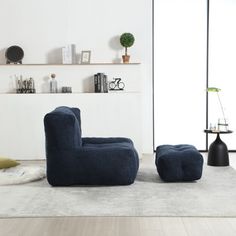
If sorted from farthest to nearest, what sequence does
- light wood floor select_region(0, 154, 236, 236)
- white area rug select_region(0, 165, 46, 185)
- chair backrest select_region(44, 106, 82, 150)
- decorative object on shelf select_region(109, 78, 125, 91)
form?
1. decorative object on shelf select_region(109, 78, 125, 91)
2. white area rug select_region(0, 165, 46, 185)
3. chair backrest select_region(44, 106, 82, 150)
4. light wood floor select_region(0, 154, 236, 236)

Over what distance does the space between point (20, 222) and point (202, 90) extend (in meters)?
4.23

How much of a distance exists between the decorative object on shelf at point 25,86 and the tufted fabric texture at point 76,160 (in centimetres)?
206

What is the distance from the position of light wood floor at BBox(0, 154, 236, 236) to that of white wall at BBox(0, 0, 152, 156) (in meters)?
3.47

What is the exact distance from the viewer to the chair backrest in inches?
179

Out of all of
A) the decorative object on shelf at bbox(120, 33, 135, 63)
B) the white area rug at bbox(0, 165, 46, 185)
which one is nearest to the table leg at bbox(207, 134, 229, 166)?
the decorative object on shelf at bbox(120, 33, 135, 63)

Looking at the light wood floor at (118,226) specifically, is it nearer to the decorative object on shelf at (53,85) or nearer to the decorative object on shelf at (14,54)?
the decorative object on shelf at (53,85)

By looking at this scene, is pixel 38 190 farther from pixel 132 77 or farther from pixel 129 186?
pixel 132 77

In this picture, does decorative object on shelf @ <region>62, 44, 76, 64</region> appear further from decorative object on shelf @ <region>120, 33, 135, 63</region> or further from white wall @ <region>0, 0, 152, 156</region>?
decorative object on shelf @ <region>120, 33, 135, 63</region>

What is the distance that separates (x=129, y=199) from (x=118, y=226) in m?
0.77

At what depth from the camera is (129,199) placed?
4.05m

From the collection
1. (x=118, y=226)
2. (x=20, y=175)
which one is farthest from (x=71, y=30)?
(x=118, y=226)

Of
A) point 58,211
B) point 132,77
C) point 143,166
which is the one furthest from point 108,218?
point 132,77

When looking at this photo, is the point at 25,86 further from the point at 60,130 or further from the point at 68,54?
the point at 60,130

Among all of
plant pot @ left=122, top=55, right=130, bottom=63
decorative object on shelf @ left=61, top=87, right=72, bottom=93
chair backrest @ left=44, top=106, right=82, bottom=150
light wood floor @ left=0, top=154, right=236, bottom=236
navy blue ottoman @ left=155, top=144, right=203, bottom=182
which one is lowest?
light wood floor @ left=0, top=154, right=236, bottom=236
